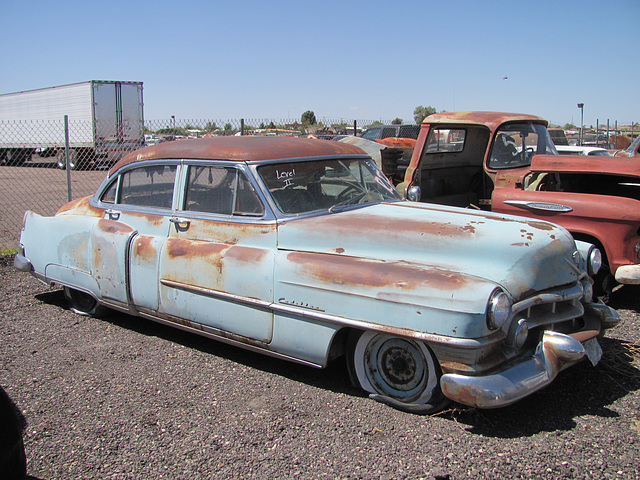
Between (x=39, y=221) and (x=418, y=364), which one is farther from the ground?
(x=39, y=221)

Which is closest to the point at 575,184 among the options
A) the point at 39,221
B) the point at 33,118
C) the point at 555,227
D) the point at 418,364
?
the point at 555,227

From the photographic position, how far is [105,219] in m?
4.53

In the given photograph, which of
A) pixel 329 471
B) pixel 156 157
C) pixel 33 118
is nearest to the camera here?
pixel 329 471

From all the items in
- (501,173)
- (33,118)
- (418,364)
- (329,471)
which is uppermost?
(33,118)

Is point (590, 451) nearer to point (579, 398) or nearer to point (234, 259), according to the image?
point (579, 398)

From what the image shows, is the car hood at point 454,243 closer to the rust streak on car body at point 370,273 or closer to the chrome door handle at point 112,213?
the rust streak on car body at point 370,273

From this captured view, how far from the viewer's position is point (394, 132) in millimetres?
19188

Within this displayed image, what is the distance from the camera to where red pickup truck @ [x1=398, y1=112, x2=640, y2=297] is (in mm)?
4633

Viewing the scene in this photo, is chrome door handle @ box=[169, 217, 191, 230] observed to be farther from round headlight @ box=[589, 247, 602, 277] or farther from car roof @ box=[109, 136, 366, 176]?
round headlight @ box=[589, 247, 602, 277]

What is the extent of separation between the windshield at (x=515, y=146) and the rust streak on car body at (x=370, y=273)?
3.83m

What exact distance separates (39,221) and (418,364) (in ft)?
12.4

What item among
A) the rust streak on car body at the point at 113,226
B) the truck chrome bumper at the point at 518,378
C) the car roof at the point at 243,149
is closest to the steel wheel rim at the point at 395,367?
the truck chrome bumper at the point at 518,378

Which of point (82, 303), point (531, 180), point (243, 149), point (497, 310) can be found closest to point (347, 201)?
point (243, 149)

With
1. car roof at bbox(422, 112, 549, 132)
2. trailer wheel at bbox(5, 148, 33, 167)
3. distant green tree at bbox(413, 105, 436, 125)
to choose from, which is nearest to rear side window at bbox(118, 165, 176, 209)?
car roof at bbox(422, 112, 549, 132)
